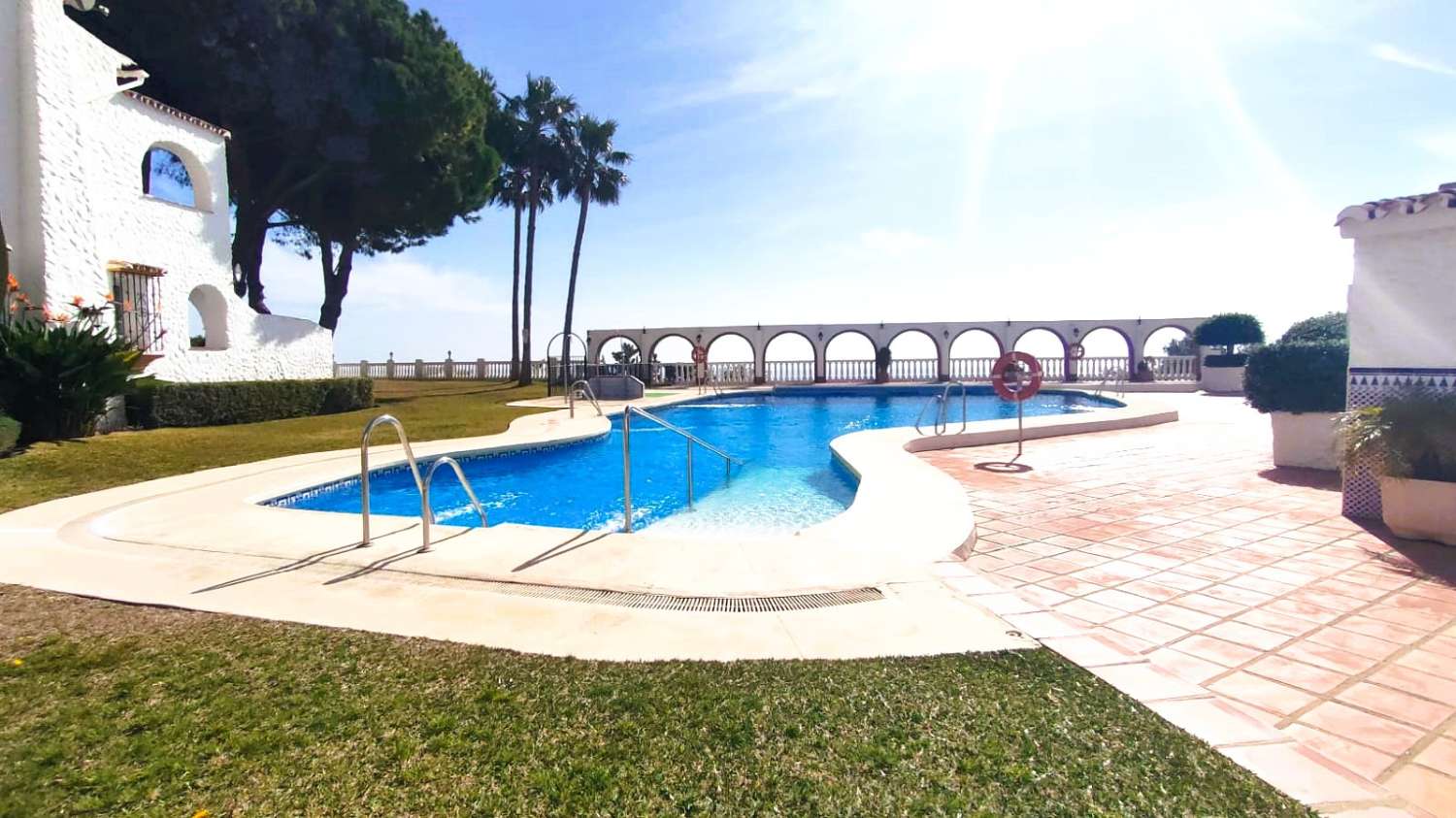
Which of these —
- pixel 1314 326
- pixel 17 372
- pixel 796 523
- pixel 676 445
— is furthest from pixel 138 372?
pixel 1314 326

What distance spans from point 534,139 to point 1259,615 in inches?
1091

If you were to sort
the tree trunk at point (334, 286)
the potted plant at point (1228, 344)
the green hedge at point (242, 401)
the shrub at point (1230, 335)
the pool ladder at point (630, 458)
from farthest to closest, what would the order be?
the tree trunk at point (334, 286) → the shrub at point (1230, 335) → the potted plant at point (1228, 344) → the green hedge at point (242, 401) → the pool ladder at point (630, 458)

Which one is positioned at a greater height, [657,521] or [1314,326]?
[1314,326]

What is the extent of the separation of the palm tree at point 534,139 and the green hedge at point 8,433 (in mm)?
18115

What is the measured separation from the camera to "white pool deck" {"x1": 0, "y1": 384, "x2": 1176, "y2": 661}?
290 centimetres

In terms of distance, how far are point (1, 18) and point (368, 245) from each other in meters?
13.4

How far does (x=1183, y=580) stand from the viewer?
3701 mm

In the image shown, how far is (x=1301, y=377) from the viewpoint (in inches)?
272

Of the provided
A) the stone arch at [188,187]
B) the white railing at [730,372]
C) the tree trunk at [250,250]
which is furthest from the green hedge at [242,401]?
the white railing at [730,372]

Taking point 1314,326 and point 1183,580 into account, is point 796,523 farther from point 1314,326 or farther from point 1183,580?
point 1314,326

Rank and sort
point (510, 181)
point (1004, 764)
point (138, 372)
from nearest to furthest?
point (1004, 764)
point (138, 372)
point (510, 181)

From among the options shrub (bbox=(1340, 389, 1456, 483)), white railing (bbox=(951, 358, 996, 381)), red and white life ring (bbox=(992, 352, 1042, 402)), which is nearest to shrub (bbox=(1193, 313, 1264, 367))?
white railing (bbox=(951, 358, 996, 381))

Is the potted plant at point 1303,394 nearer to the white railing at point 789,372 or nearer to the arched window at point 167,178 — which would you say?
the white railing at point 789,372

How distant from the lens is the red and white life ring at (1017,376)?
8750mm
